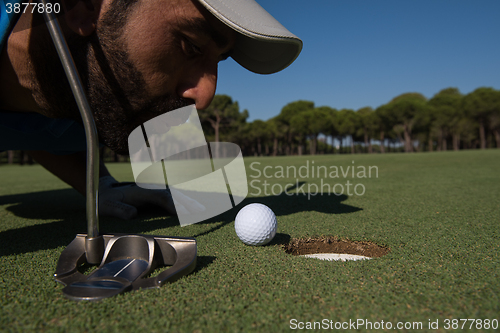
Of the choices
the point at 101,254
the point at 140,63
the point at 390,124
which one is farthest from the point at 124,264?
the point at 390,124

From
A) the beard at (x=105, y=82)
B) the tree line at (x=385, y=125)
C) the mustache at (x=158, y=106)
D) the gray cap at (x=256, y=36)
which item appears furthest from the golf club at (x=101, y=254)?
the tree line at (x=385, y=125)

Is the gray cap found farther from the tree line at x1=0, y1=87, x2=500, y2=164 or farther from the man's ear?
the tree line at x1=0, y1=87, x2=500, y2=164

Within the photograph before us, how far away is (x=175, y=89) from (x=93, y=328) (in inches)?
53.1

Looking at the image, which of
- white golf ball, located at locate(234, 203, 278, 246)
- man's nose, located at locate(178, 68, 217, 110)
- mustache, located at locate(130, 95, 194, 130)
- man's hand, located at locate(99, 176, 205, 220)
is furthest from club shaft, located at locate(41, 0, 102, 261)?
man's hand, located at locate(99, 176, 205, 220)

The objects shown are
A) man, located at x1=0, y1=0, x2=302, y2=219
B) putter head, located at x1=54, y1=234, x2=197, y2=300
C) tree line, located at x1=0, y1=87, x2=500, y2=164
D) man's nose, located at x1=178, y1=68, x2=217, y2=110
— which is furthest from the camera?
tree line, located at x1=0, y1=87, x2=500, y2=164

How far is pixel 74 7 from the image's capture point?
1642mm

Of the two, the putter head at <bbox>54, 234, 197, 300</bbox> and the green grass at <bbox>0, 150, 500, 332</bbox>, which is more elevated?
the putter head at <bbox>54, 234, 197, 300</bbox>

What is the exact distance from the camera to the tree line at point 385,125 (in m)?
43.9

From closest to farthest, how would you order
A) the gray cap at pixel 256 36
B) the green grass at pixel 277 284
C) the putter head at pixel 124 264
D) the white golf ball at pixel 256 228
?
the green grass at pixel 277 284
the putter head at pixel 124 264
the gray cap at pixel 256 36
the white golf ball at pixel 256 228

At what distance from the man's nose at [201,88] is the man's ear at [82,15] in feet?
1.95

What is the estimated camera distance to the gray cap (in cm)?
146

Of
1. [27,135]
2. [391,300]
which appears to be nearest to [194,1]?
[391,300]

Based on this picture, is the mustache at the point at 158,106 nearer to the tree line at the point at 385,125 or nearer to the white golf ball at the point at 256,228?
the white golf ball at the point at 256,228

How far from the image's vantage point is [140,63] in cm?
169
